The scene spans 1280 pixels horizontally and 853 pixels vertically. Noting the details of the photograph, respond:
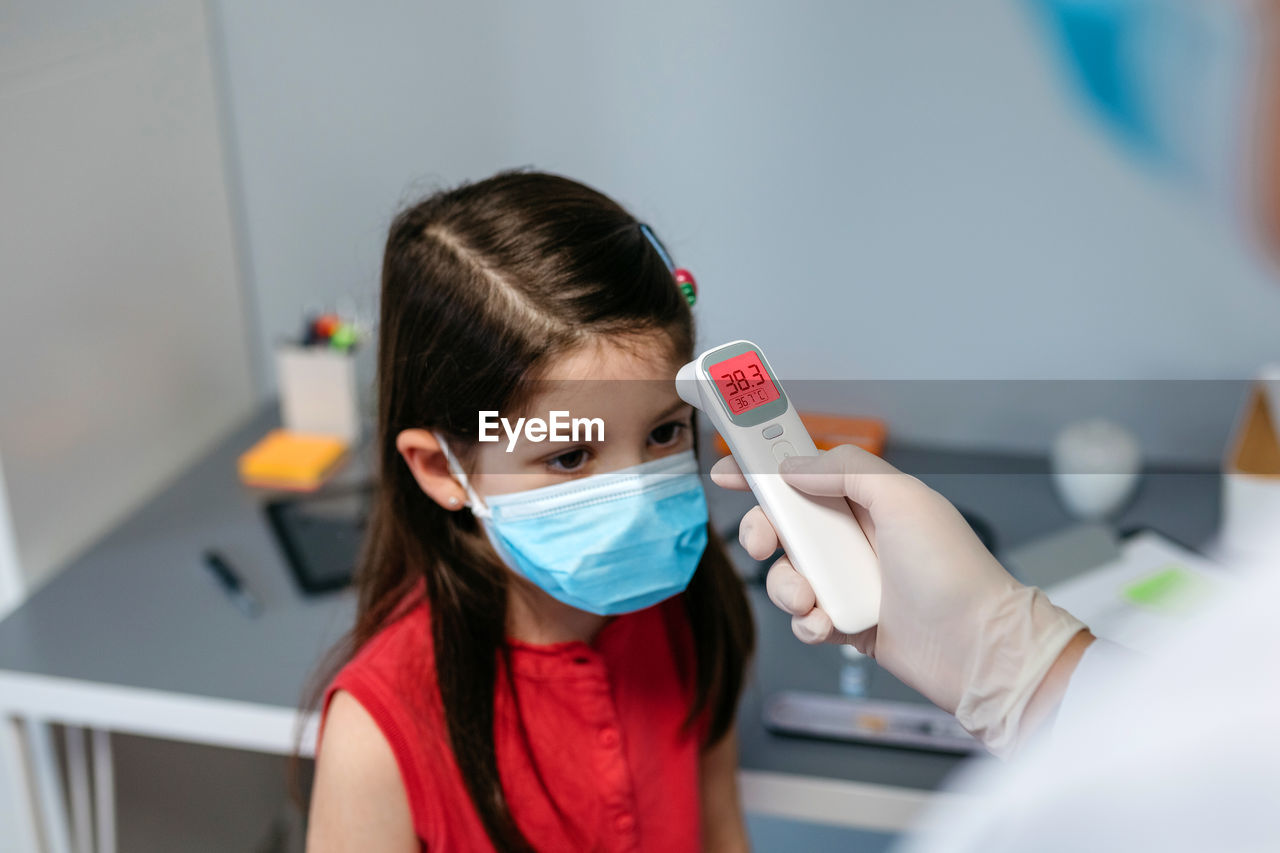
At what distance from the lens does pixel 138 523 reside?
1.26 metres

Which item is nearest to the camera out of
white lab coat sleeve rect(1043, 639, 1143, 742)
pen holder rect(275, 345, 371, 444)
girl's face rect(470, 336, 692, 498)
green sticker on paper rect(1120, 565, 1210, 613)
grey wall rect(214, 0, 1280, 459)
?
white lab coat sleeve rect(1043, 639, 1143, 742)

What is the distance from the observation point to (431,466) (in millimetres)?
802

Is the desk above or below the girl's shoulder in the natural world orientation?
below

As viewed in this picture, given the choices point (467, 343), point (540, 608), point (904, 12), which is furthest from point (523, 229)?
point (904, 12)

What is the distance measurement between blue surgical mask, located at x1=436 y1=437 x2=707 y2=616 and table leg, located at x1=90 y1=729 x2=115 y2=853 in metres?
0.64

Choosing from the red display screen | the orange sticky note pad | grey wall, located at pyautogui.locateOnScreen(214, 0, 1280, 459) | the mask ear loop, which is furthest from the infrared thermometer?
the orange sticky note pad

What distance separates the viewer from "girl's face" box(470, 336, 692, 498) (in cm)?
72

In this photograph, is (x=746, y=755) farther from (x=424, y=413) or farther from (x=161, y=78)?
(x=161, y=78)

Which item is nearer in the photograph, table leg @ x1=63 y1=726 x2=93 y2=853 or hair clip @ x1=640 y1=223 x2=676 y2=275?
hair clip @ x1=640 y1=223 x2=676 y2=275

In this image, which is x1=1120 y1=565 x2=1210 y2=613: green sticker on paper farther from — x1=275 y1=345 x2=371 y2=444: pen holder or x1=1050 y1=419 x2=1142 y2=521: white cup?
x1=275 y1=345 x2=371 y2=444: pen holder

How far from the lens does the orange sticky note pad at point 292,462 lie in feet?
4.34

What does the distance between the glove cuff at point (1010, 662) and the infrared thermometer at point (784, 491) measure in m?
0.06

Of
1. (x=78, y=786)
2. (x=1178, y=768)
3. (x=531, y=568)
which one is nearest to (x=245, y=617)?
(x=78, y=786)

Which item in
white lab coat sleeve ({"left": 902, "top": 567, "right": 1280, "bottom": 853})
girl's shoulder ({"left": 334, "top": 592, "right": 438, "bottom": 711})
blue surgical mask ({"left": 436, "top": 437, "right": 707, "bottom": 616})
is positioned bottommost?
girl's shoulder ({"left": 334, "top": 592, "right": 438, "bottom": 711})
